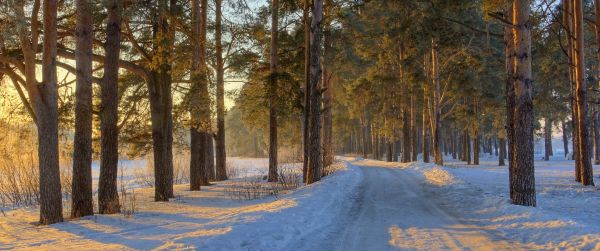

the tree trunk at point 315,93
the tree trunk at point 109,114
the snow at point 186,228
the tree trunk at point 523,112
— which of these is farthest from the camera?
the tree trunk at point 315,93

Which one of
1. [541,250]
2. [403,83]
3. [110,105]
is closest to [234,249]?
[541,250]

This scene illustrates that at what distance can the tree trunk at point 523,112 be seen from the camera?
10039mm

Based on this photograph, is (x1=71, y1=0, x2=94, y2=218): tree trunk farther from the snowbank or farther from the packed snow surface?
the snowbank

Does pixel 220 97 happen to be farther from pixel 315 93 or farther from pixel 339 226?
pixel 339 226

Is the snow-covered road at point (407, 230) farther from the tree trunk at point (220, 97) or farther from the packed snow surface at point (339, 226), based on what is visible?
the tree trunk at point (220, 97)

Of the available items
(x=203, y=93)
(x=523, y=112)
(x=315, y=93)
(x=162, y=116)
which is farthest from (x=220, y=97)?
(x=523, y=112)

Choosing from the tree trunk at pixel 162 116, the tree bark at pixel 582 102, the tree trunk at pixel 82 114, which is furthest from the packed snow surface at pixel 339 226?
the tree bark at pixel 582 102

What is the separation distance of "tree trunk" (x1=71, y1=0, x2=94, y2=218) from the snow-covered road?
6344mm

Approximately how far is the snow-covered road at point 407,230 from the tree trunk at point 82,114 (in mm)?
6344

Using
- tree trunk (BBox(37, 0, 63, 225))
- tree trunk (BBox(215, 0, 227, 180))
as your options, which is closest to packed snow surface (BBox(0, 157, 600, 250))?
tree trunk (BBox(37, 0, 63, 225))

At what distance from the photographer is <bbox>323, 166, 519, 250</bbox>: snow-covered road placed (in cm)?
659

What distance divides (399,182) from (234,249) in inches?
459

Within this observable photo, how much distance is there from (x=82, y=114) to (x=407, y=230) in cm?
788

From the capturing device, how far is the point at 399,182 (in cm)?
1666
